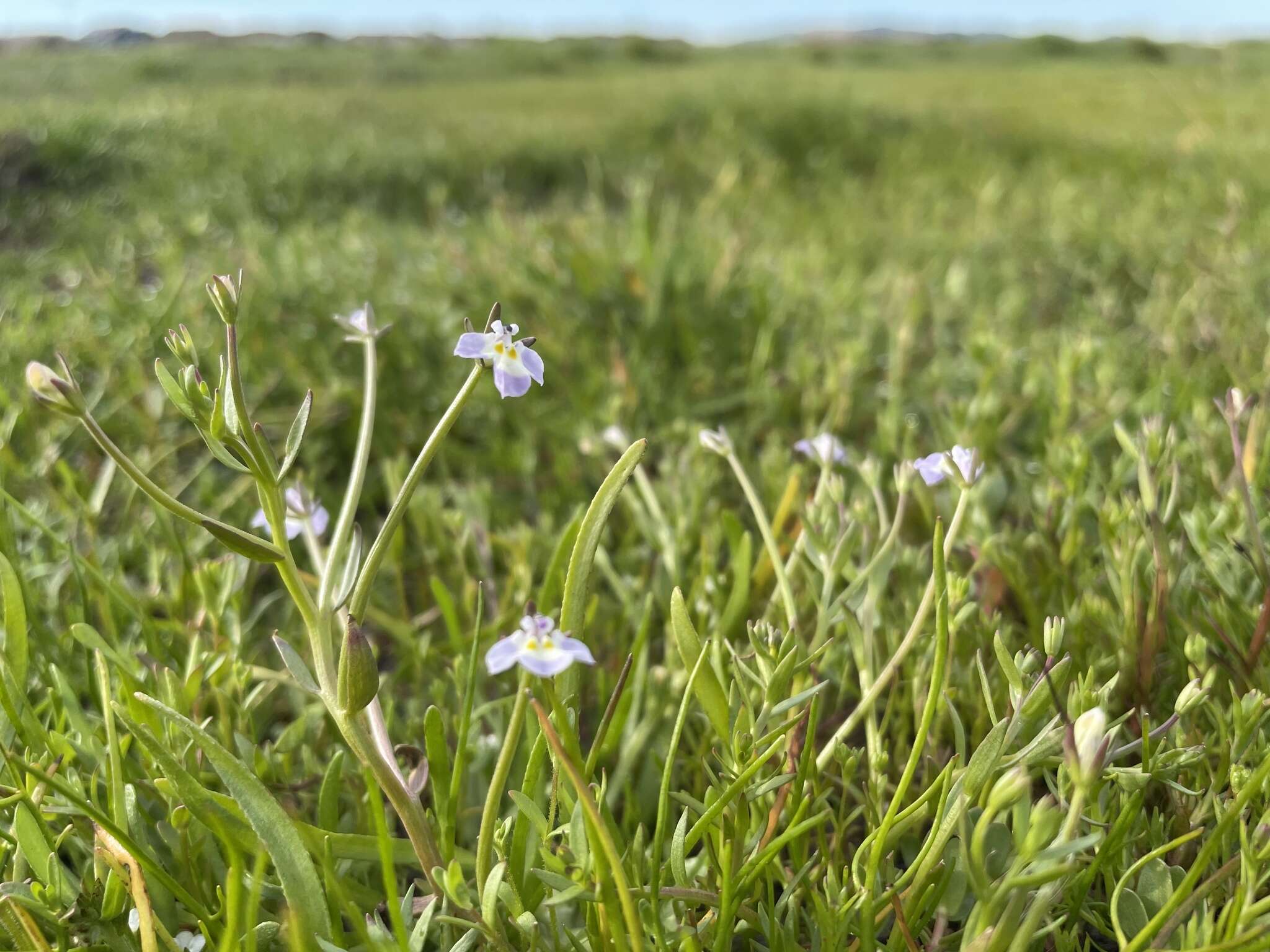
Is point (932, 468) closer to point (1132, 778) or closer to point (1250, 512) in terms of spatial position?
point (1132, 778)

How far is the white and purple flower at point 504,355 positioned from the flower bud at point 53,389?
0.97 feet

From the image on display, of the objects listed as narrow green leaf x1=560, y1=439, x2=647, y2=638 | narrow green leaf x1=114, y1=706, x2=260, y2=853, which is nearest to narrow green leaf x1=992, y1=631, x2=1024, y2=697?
narrow green leaf x1=560, y1=439, x2=647, y2=638

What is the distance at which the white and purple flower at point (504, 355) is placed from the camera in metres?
0.80

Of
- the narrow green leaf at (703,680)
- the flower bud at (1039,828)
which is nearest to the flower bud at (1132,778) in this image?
the flower bud at (1039,828)

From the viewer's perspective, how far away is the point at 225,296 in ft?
2.65

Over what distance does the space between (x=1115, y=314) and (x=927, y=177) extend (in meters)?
2.34

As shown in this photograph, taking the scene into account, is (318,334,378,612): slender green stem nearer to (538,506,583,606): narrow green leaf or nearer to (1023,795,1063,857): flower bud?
(538,506,583,606): narrow green leaf

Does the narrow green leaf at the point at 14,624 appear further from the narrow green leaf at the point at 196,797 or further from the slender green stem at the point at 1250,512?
the slender green stem at the point at 1250,512

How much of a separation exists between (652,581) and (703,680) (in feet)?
2.19

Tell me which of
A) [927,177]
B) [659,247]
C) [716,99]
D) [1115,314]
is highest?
[716,99]

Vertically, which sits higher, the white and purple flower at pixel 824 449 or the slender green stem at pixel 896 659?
the white and purple flower at pixel 824 449

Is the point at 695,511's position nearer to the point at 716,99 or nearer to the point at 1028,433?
the point at 1028,433

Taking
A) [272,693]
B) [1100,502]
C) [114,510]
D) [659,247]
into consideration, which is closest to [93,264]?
[114,510]

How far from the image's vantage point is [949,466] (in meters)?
0.96
